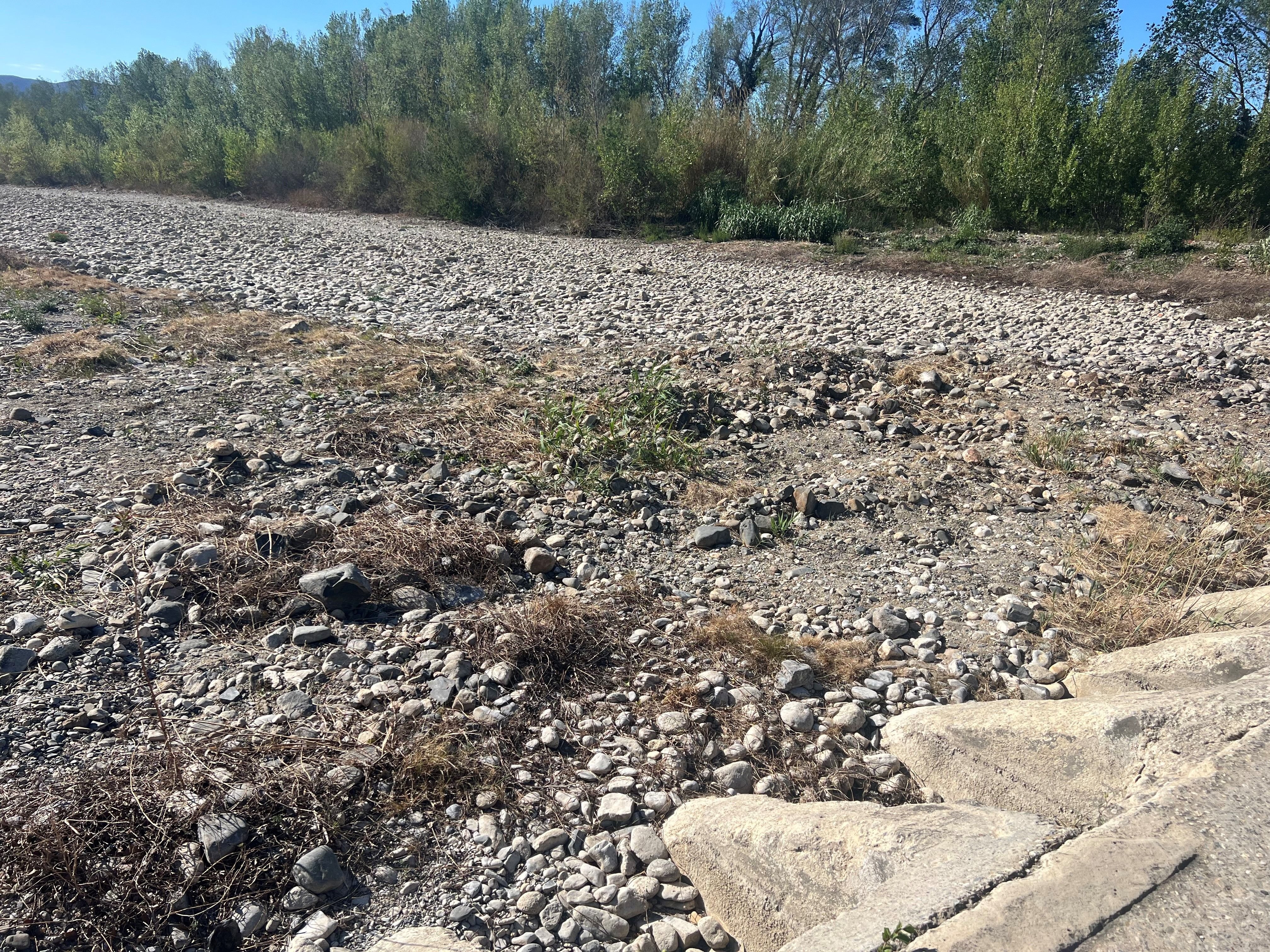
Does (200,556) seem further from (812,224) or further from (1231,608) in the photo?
(812,224)

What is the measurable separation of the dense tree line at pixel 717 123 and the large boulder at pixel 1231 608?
11402 mm

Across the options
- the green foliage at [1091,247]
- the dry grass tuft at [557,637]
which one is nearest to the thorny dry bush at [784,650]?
the dry grass tuft at [557,637]

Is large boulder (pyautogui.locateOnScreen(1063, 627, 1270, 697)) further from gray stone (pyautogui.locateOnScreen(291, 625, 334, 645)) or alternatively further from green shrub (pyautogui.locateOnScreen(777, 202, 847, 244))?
green shrub (pyautogui.locateOnScreen(777, 202, 847, 244))

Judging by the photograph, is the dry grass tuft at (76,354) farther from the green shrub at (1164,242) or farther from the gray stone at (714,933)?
the green shrub at (1164,242)

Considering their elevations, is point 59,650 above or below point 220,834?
above

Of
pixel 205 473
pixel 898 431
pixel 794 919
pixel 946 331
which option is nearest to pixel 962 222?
pixel 946 331

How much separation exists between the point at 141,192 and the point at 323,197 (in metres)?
8.04

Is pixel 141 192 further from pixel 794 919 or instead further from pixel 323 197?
pixel 794 919

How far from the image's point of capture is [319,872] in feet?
7.32

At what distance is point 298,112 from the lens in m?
29.8

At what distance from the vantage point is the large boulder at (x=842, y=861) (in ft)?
5.86

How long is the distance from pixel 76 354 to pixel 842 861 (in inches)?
292

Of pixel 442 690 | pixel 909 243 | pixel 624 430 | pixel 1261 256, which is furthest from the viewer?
pixel 909 243

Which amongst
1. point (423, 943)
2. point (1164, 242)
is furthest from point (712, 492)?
point (1164, 242)
